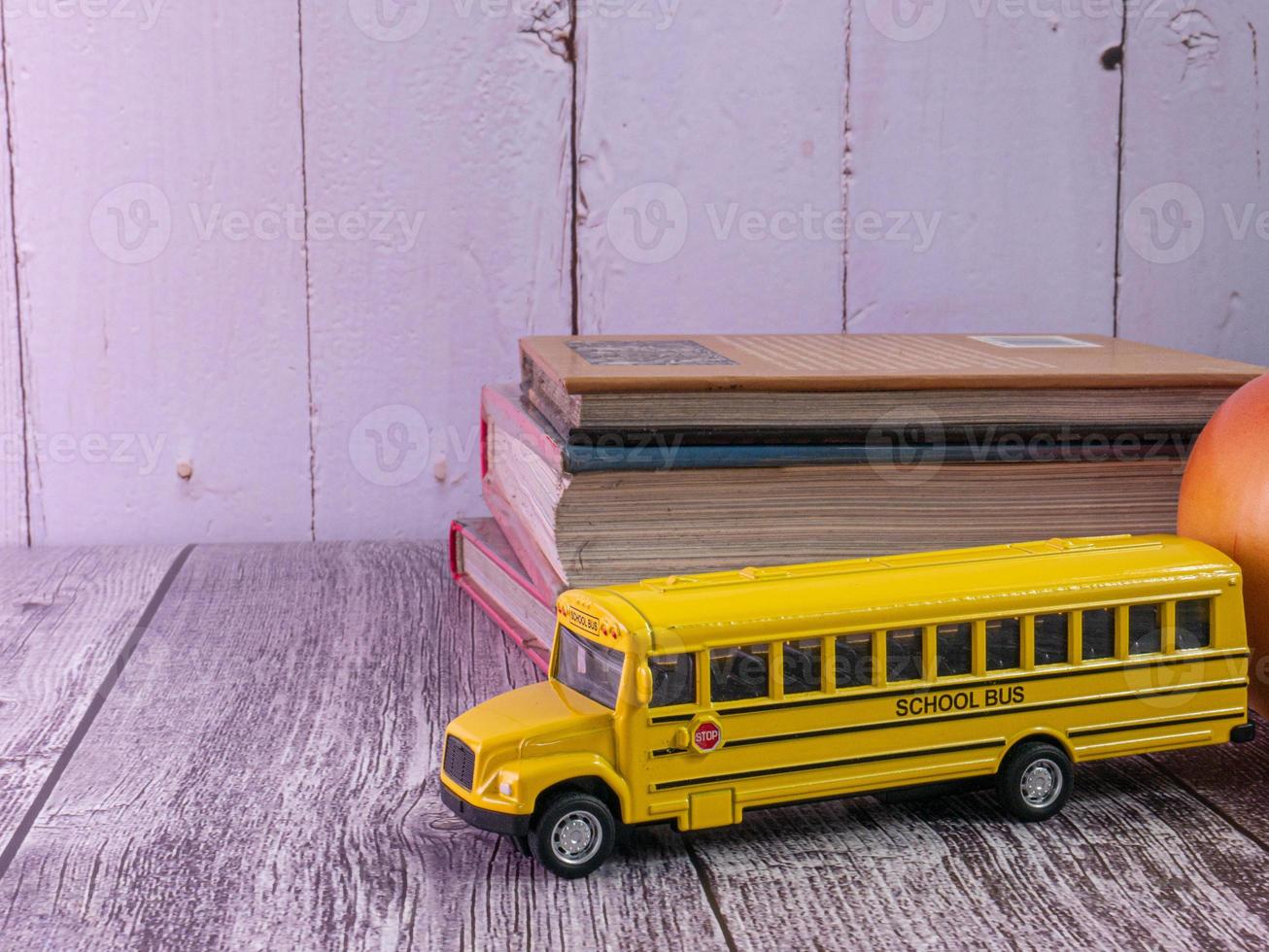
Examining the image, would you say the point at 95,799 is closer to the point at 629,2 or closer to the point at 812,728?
the point at 812,728

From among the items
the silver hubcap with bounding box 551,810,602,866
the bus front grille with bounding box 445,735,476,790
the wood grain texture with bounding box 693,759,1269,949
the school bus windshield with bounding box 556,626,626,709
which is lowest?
the wood grain texture with bounding box 693,759,1269,949

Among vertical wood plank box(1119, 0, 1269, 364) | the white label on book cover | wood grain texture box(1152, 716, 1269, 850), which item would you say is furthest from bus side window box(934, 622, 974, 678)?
vertical wood plank box(1119, 0, 1269, 364)

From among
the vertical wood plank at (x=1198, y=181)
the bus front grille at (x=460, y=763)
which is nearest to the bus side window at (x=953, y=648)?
the bus front grille at (x=460, y=763)

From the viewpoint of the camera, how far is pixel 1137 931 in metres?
0.78

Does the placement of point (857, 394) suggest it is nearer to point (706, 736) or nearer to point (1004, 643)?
point (1004, 643)

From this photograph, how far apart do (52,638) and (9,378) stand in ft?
1.67

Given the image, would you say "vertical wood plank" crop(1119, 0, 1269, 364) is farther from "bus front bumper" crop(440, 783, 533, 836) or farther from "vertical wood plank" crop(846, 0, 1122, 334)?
"bus front bumper" crop(440, 783, 533, 836)

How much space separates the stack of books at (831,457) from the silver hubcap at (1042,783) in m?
0.32

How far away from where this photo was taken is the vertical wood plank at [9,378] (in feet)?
5.54

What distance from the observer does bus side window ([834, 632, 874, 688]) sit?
3.03 ft

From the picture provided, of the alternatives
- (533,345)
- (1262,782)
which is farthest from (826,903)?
(533,345)

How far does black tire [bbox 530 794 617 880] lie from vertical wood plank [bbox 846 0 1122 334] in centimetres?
109

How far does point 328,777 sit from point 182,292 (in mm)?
914

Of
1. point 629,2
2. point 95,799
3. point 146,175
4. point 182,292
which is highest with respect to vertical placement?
point 629,2
